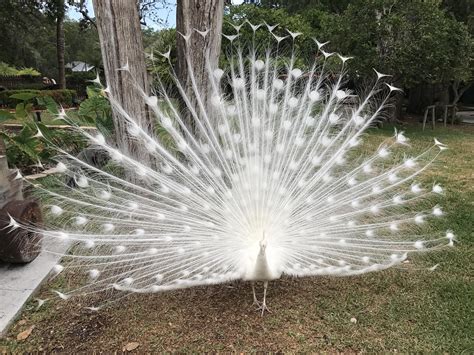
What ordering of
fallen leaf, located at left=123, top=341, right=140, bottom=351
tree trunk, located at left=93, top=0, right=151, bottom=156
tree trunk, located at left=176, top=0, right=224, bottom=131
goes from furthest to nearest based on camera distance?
tree trunk, located at left=176, top=0, right=224, bottom=131, tree trunk, located at left=93, top=0, right=151, bottom=156, fallen leaf, located at left=123, top=341, right=140, bottom=351

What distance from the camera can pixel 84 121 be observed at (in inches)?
240

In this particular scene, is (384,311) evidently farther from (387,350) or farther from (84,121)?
(84,121)

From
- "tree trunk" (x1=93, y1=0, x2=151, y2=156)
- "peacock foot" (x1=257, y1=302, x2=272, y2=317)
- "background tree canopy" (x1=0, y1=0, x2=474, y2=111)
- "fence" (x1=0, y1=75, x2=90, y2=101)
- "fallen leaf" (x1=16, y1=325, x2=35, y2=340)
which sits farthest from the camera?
"fence" (x1=0, y1=75, x2=90, y2=101)

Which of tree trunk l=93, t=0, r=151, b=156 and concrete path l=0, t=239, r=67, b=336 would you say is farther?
tree trunk l=93, t=0, r=151, b=156

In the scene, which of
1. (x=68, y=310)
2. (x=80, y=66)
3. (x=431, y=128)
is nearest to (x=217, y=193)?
(x=68, y=310)

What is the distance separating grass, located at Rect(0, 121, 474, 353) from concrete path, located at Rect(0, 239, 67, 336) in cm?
8

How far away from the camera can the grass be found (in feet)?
9.58

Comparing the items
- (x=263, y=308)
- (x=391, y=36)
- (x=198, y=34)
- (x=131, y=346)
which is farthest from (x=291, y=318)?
(x=391, y=36)

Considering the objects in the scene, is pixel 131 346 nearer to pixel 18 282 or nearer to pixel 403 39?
pixel 18 282

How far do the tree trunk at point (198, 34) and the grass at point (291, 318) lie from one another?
6.72ft

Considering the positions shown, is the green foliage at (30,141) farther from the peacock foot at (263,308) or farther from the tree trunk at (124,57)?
the peacock foot at (263,308)

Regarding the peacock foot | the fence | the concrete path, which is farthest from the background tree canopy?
the fence

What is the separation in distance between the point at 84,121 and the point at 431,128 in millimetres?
11540

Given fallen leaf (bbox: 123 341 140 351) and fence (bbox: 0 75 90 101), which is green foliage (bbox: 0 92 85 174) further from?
fence (bbox: 0 75 90 101)
